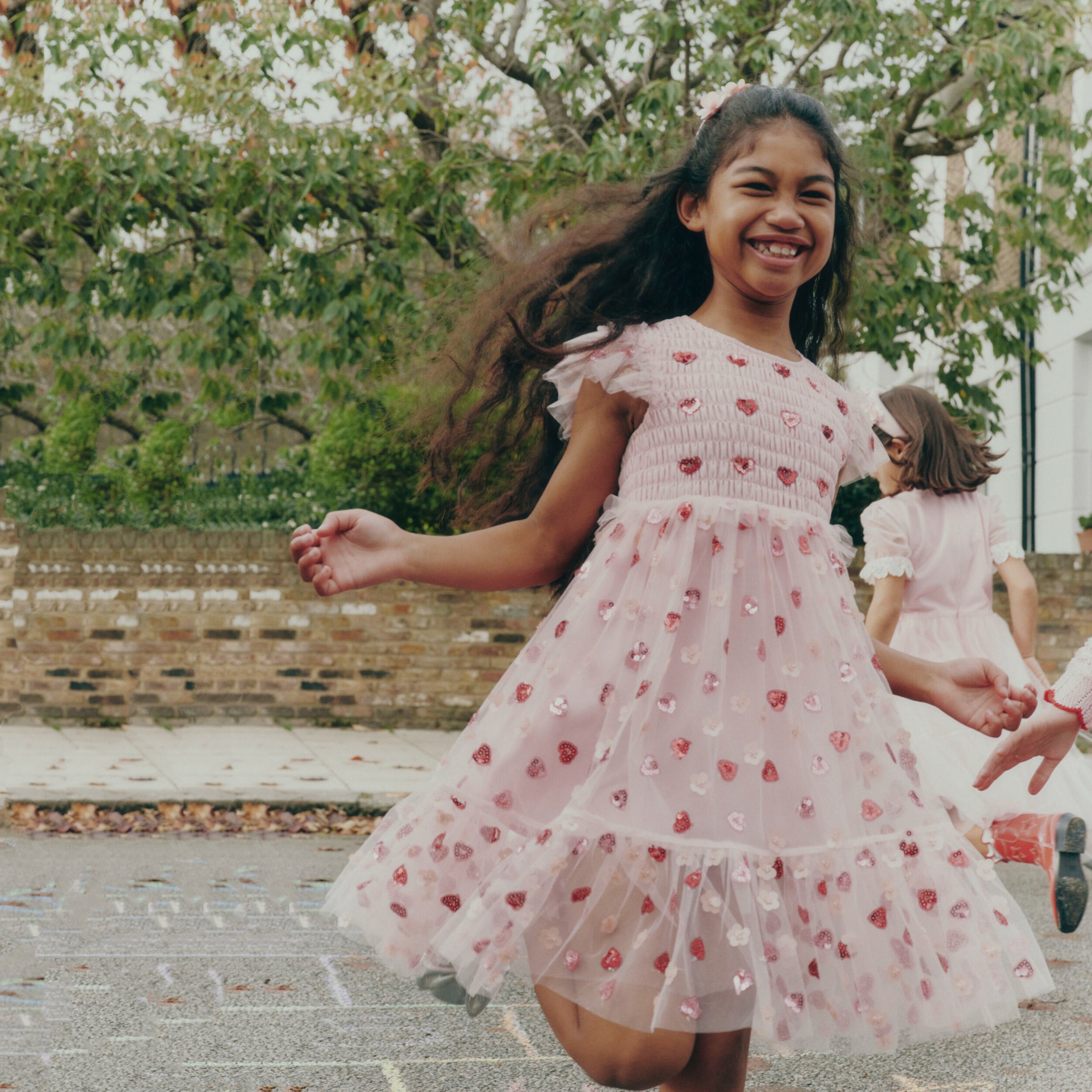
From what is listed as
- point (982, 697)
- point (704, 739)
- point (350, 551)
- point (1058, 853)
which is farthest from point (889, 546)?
point (350, 551)

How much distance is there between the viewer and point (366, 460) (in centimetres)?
1067

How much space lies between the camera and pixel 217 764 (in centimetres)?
854

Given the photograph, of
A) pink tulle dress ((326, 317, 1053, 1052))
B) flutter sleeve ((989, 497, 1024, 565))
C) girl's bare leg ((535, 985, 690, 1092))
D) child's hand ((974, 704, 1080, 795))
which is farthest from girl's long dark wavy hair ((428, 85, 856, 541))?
flutter sleeve ((989, 497, 1024, 565))

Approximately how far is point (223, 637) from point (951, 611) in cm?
666

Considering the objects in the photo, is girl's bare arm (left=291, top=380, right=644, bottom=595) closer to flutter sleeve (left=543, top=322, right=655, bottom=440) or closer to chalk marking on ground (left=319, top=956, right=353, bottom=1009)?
flutter sleeve (left=543, top=322, right=655, bottom=440)

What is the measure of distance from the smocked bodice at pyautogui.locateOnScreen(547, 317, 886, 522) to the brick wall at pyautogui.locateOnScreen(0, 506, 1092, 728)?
799cm

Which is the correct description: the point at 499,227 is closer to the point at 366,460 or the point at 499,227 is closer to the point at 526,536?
the point at 366,460

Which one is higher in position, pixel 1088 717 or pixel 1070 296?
pixel 1070 296

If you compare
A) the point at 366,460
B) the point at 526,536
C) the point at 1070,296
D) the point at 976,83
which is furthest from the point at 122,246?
the point at 526,536

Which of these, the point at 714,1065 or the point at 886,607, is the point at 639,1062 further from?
the point at 886,607

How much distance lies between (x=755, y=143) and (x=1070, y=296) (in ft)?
29.1

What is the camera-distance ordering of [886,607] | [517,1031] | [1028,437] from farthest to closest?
[1028,437] < [886,607] < [517,1031]

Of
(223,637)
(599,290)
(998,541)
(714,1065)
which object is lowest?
(223,637)

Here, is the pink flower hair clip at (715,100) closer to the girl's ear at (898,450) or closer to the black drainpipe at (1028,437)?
the girl's ear at (898,450)
